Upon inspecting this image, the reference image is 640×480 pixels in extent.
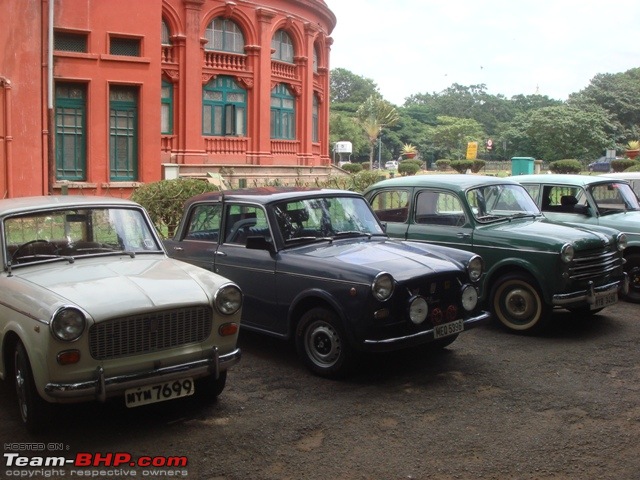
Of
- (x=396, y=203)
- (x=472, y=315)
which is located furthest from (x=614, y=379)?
(x=396, y=203)

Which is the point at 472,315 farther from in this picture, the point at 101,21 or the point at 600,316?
the point at 101,21

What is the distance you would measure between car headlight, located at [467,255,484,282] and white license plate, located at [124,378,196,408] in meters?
3.05

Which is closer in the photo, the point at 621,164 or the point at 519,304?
the point at 519,304

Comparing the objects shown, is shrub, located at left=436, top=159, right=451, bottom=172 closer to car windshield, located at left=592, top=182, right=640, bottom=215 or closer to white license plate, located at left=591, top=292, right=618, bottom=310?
car windshield, located at left=592, top=182, right=640, bottom=215

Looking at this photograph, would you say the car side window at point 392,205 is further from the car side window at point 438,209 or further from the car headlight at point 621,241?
the car headlight at point 621,241

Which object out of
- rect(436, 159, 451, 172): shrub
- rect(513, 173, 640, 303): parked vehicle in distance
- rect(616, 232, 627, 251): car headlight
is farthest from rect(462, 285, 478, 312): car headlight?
rect(436, 159, 451, 172): shrub

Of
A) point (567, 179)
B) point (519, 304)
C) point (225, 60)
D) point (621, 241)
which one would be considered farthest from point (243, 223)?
point (225, 60)

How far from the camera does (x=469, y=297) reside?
6.64 meters

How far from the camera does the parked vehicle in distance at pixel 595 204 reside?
9914 mm

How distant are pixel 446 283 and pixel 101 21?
17.1m

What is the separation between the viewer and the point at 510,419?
539cm

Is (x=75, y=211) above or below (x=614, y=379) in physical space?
above

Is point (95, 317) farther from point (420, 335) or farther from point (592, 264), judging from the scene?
point (592, 264)

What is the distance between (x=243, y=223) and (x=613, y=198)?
6128 mm
